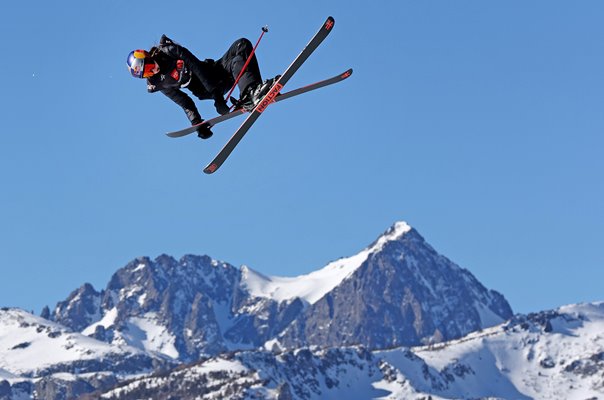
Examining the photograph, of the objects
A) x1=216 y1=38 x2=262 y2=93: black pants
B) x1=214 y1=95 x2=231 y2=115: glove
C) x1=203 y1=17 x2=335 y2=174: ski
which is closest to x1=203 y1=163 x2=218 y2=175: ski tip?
x1=203 y1=17 x2=335 y2=174: ski

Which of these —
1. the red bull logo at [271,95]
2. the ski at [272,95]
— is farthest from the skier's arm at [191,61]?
the red bull logo at [271,95]

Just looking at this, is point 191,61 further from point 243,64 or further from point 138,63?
point 138,63

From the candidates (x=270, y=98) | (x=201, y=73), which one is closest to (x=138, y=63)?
(x=201, y=73)

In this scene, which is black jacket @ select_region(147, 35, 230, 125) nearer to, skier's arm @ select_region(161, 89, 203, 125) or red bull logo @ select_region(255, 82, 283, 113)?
skier's arm @ select_region(161, 89, 203, 125)

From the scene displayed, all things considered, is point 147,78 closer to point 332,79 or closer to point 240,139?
point 240,139

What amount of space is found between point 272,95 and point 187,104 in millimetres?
2675

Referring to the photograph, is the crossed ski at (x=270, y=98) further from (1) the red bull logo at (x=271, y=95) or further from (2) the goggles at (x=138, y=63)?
(2) the goggles at (x=138, y=63)

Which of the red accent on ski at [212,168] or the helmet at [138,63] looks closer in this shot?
the helmet at [138,63]

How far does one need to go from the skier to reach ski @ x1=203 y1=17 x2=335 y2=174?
0.21m

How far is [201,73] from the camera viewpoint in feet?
86.8

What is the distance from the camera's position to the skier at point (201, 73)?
25.9 meters

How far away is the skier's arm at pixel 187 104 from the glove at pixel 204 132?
155 millimetres

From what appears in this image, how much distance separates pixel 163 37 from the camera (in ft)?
85.9

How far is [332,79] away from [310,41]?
2.42m
